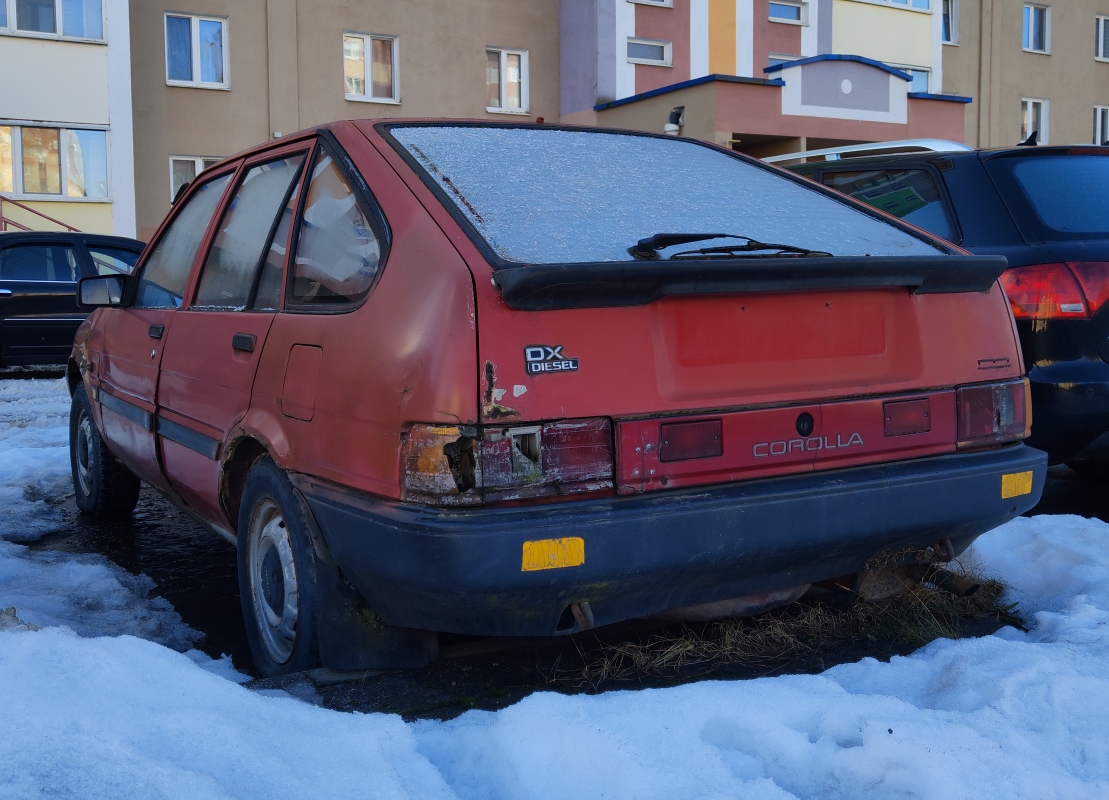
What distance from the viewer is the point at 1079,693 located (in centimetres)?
271

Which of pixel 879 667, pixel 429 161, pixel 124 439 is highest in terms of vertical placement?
pixel 429 161

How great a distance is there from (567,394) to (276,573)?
1.12 m

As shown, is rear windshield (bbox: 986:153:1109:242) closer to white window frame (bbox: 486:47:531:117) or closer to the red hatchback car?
the red hatchback car

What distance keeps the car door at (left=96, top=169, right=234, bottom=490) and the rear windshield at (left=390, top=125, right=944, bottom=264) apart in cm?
133

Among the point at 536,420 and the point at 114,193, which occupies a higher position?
the point at 114,193

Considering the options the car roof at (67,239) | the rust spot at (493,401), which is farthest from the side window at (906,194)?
the car roof at (67,239)

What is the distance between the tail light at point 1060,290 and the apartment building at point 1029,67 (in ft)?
85.6

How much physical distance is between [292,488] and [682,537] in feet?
3.45

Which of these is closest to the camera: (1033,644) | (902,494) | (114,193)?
(902,494)

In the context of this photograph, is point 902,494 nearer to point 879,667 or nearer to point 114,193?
point 879,667

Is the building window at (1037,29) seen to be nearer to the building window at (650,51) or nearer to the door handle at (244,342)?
the building window at (650,51)

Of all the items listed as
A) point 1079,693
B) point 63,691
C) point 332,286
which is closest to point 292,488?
point 332,286

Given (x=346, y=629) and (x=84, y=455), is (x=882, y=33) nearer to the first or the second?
(x=84, y=455)

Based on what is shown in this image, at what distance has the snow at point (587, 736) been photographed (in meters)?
2.21
